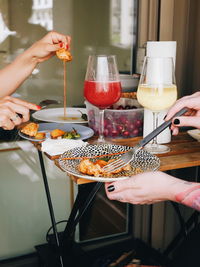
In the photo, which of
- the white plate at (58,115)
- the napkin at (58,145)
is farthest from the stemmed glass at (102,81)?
the white plate at (58,115)

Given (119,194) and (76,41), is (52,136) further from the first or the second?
(76,41)

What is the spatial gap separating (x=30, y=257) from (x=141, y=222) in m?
0.63

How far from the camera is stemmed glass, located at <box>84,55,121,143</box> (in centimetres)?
124

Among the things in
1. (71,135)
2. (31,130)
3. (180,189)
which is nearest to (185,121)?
(180,189)

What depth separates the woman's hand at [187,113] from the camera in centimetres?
113

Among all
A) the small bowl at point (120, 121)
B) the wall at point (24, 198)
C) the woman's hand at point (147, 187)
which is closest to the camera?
the woman's hand at point (147, 187)

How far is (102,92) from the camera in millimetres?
1248

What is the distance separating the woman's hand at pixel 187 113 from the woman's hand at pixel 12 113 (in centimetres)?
41

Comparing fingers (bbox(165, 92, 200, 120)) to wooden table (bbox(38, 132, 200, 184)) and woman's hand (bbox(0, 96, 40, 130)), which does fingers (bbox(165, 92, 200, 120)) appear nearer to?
wooden table (bbox(38, 132, 200, 184))

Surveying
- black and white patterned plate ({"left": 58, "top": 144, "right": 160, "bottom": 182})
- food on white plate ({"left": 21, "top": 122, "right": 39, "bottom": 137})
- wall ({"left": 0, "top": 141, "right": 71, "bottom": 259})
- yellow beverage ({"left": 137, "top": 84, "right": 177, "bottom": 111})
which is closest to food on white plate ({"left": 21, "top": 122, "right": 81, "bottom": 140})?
food on white plate ({"left": 21, "top": 122, "right": 39, "bottom": 137})

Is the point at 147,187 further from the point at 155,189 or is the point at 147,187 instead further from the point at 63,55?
the point at 63,55

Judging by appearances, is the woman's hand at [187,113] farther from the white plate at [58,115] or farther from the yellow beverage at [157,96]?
the white plate at [58,115]

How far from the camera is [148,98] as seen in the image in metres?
1.22

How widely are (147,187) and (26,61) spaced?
0.82m
